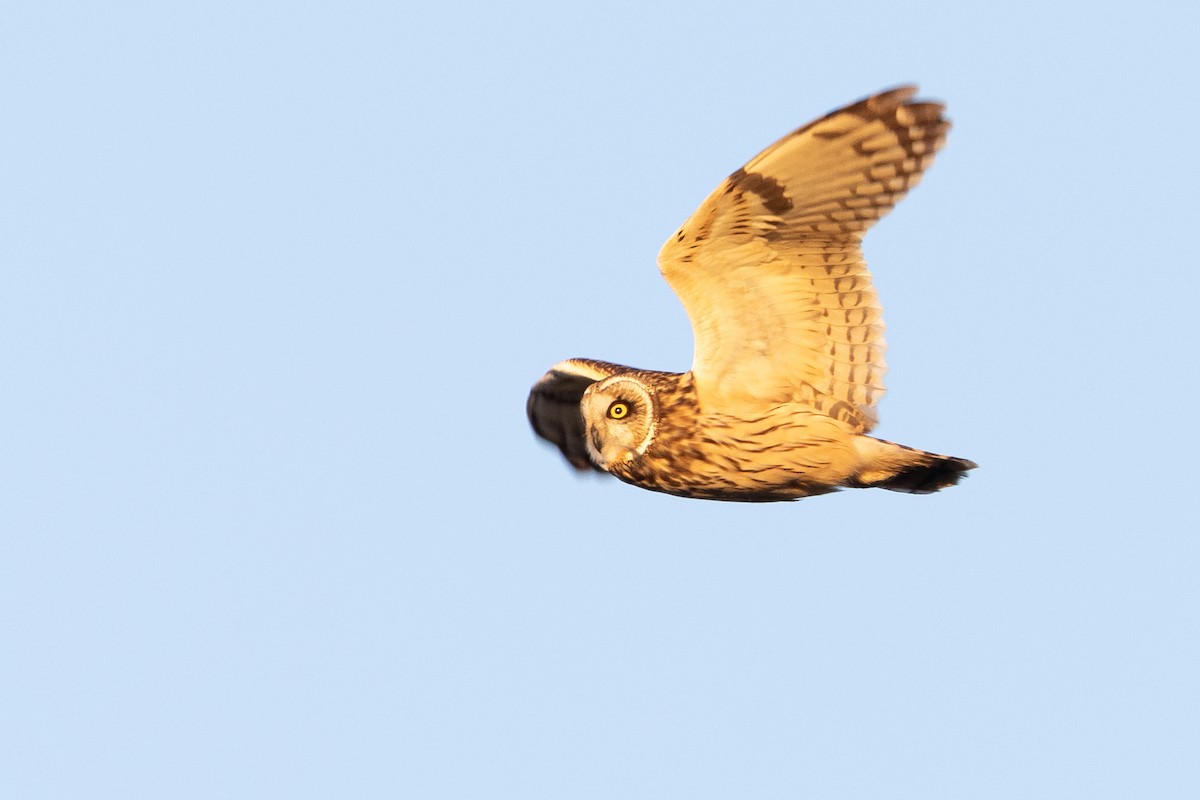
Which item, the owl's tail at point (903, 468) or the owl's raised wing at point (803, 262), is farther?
the owl's tail at point (903, 468)

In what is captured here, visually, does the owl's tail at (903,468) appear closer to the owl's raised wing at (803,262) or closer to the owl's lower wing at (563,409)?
the owl's raised wing at (803,262)

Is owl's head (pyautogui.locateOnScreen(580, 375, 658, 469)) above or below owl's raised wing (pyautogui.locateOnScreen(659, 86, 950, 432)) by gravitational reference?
below

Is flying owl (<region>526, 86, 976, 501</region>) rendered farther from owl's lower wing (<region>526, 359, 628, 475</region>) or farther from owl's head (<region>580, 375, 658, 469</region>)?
owl's lower wing (<region>526, 359, 628, 475</region>)

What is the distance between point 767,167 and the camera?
20.7 feet

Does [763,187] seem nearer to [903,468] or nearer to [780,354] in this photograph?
[780,354]

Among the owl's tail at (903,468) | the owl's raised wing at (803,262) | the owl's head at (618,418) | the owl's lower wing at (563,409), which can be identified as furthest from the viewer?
the owl's lower wing at (563,409)

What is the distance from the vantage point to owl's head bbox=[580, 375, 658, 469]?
22.8ft

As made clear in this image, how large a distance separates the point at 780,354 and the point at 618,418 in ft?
2.48

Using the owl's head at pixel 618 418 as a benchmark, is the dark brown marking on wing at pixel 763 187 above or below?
above

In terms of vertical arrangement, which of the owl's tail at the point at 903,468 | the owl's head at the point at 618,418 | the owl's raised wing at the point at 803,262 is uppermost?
the owl's raised wing at the point at 803,262

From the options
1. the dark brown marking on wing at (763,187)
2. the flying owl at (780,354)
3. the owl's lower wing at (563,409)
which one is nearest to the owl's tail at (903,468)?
the flying owl at (780,354)

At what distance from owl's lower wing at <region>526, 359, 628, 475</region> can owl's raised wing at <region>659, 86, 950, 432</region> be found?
102 centimetres

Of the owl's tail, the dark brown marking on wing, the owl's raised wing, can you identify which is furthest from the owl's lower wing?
the dark brown marking on wing

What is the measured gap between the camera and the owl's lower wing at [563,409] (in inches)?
306
